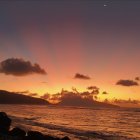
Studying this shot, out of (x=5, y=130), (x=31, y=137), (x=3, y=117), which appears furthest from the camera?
(x=3, y=117)

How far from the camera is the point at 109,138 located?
64.9m

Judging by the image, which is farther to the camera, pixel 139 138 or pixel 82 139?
pixel 139 138

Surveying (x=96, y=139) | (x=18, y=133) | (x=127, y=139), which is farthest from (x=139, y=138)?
(x=18, y=133)

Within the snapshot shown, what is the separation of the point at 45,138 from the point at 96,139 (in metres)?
19.1

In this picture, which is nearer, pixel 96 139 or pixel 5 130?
pixel 5 130

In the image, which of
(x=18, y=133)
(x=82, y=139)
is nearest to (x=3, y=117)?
(x=18, y=133)

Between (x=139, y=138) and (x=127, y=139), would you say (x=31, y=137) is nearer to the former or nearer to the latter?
(x=127, y=139)

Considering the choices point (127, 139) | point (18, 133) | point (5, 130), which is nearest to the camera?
point (18, 133)

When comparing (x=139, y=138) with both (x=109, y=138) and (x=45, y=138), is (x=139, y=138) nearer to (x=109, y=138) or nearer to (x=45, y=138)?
(x=109, y=138)

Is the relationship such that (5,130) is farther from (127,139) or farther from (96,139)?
(127,139)

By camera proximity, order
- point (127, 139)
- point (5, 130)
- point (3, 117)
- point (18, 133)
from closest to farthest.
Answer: point (18, 133) < point (5, 130) < point (3, 117) < point (127, 139)

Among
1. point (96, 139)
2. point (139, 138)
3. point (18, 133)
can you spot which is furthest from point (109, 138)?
point (18, 133)

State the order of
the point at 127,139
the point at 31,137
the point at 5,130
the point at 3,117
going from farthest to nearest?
the point at 127,139, the point at 3,117, the point at 5,130, the point at 31,137

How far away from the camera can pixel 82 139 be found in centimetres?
6172
